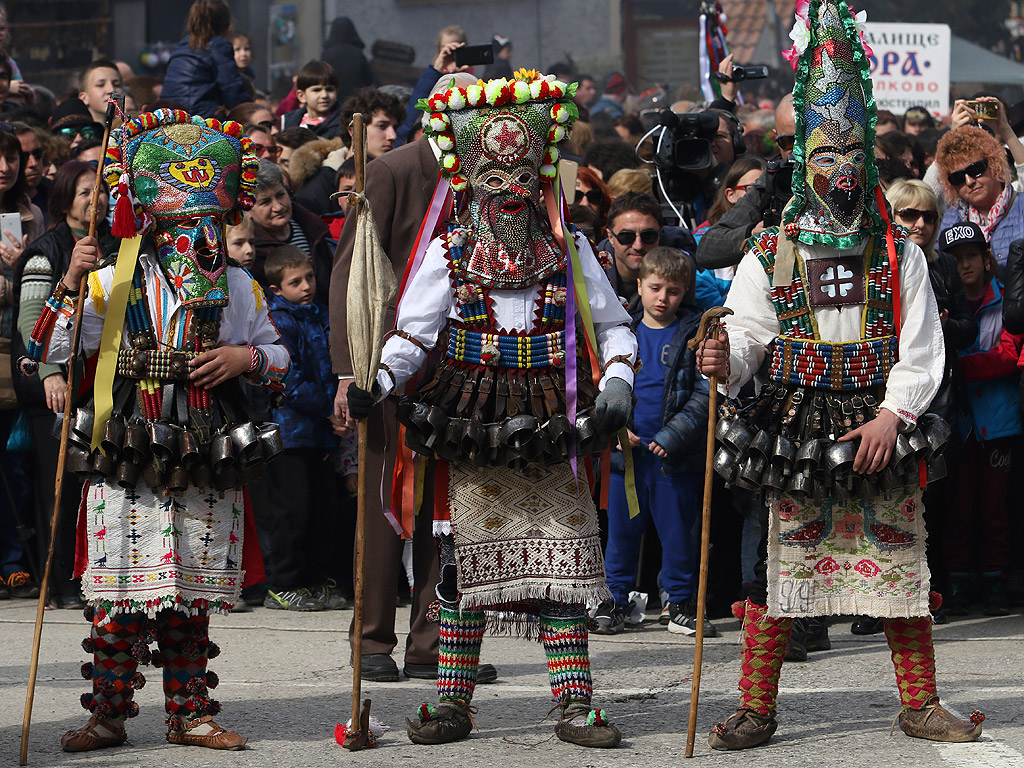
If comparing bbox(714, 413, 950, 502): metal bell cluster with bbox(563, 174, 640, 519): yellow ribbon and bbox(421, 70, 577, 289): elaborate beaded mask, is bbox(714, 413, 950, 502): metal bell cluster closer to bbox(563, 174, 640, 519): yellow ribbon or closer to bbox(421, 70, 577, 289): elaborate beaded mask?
bbox(563, 174, 640, 519): yellow ribbon

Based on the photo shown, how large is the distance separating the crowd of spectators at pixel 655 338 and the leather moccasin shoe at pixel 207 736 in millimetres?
1992

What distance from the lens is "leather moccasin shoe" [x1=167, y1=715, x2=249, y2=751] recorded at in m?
5.04

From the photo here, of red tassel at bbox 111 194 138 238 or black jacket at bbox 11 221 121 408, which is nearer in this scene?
red tassel at bbox 111 194 138 238

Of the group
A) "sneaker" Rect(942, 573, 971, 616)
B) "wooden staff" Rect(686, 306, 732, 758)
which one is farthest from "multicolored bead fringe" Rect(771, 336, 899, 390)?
"sneaker" Rect(942, 573, 971, 616)

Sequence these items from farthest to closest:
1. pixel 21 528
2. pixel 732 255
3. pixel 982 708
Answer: pixel 21 528 → pixel 732 255 → pixel 982 708

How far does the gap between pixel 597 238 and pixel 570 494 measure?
3.16 meters

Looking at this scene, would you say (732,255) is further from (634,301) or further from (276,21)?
(276,21)

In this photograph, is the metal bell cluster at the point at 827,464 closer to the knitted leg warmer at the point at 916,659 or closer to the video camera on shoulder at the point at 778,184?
the knitted leg warmer at the point at 916,659

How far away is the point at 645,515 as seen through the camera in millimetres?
7406

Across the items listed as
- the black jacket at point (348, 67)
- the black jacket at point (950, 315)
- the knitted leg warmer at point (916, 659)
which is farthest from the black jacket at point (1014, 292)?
the black jacket at point (348, 67)

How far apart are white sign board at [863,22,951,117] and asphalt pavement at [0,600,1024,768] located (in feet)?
27.1

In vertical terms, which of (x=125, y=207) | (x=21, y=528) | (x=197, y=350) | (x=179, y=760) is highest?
(x=125, y=207)

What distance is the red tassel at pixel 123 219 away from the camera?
502 centimetres

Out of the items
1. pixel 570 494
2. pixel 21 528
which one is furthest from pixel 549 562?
pixel 21 528
